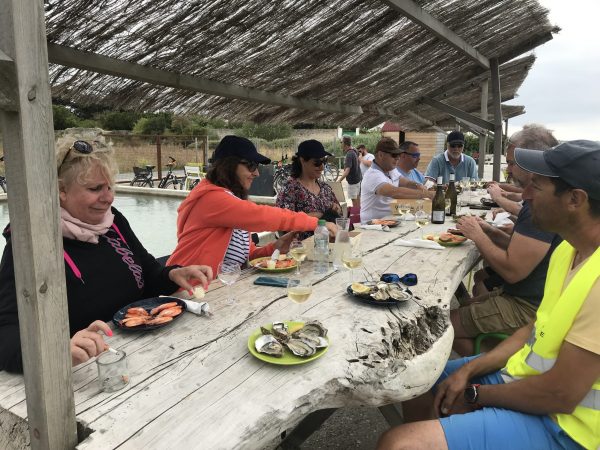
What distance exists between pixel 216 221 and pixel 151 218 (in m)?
9.11

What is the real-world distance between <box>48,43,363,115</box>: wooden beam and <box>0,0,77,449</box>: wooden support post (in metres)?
2.07

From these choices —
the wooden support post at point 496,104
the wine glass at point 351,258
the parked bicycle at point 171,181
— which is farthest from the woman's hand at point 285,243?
the parked bicycle at point 171,181

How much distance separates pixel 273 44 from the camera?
3582 mm

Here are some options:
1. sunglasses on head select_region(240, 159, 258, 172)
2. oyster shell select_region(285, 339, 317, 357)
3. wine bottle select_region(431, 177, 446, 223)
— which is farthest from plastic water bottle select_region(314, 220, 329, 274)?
wine bottle select_region(431, 177, 446, 223)

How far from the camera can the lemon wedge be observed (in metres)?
1.97

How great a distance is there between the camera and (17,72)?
0.82 m

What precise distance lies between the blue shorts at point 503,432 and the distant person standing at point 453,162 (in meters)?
5.41

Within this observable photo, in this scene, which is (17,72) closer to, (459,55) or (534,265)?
(534,265)

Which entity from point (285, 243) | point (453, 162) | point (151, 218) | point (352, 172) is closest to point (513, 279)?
point (285, 243)

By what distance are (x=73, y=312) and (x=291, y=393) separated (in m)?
1.02

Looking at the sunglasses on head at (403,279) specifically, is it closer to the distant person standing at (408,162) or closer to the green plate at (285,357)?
the green plate at (285,357)

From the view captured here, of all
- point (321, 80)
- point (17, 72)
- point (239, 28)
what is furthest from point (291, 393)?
point (321, 80)

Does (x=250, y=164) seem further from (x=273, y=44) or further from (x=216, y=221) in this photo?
(x=273, y=44)

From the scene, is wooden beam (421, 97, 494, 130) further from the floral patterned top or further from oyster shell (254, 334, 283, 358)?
oyster shell (254, 334, 283, 358)
